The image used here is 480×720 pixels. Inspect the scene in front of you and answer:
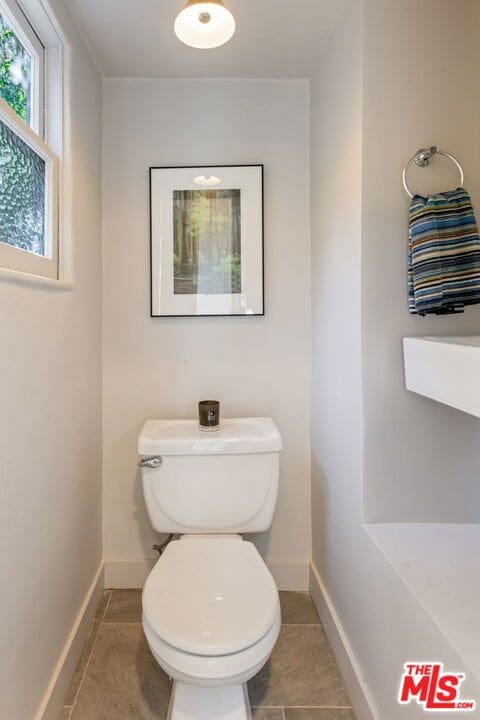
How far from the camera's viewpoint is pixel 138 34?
1.46m

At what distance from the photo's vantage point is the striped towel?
3.48 feet

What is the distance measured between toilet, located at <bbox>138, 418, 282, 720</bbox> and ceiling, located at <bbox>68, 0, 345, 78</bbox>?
1434 mm

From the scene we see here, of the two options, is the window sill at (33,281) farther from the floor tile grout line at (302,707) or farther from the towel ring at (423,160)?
the floor tile grout line at (302,707)

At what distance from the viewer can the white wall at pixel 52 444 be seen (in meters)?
0.97

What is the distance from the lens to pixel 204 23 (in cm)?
109

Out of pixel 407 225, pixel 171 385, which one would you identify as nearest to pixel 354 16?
pixel 407 225

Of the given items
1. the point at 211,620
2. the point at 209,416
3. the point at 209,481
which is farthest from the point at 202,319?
the point at 211,620

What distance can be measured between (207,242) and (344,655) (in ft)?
5.22

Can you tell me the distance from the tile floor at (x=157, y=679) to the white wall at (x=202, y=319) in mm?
302

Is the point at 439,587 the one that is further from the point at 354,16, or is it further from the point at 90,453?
the point at 354,16

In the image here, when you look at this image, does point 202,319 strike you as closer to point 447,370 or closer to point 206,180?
point 206,180

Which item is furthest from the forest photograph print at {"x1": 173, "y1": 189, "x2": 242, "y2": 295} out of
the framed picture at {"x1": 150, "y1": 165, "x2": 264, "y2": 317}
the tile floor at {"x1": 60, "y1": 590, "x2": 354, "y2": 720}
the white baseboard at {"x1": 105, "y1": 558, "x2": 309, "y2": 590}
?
the tile floor at {"x1": 60, "y1": 590, "x2": 354, "y2": 720}

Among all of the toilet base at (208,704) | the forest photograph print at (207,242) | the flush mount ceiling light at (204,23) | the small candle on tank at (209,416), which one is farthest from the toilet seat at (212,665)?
the flush mount ceiling light at (204,23)

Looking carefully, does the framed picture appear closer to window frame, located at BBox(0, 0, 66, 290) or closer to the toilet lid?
window frame, located at BBox(0, 0, 66, 290)
